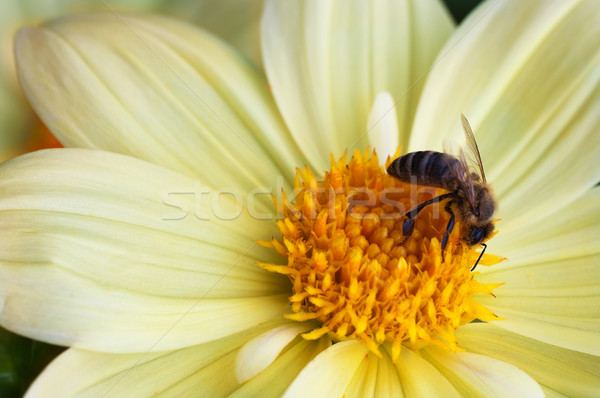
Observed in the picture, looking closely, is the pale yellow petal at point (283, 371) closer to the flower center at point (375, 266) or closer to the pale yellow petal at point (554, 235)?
the flower center at point (375, 266)

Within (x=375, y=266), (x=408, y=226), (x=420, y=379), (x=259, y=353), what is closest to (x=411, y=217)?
(x=408, y=226)

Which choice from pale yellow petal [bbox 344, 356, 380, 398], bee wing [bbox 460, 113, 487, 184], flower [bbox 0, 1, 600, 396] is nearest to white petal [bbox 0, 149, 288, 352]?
flower [bbox 0, 1, 600, 396]

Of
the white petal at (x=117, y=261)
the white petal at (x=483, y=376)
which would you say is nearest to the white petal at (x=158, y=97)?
the white petal at (x=117, y=261)

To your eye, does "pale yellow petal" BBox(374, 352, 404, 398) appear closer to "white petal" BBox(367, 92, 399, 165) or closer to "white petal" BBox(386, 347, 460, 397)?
"white petal" BBox(386, 347, 460, 397)

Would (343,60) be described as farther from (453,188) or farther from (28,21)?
(28,21)

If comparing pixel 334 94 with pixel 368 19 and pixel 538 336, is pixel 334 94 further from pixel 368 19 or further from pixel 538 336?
pixel 538 336

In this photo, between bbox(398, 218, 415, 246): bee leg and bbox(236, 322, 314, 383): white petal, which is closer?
bbox(236, 322, 314, 383): white petal
